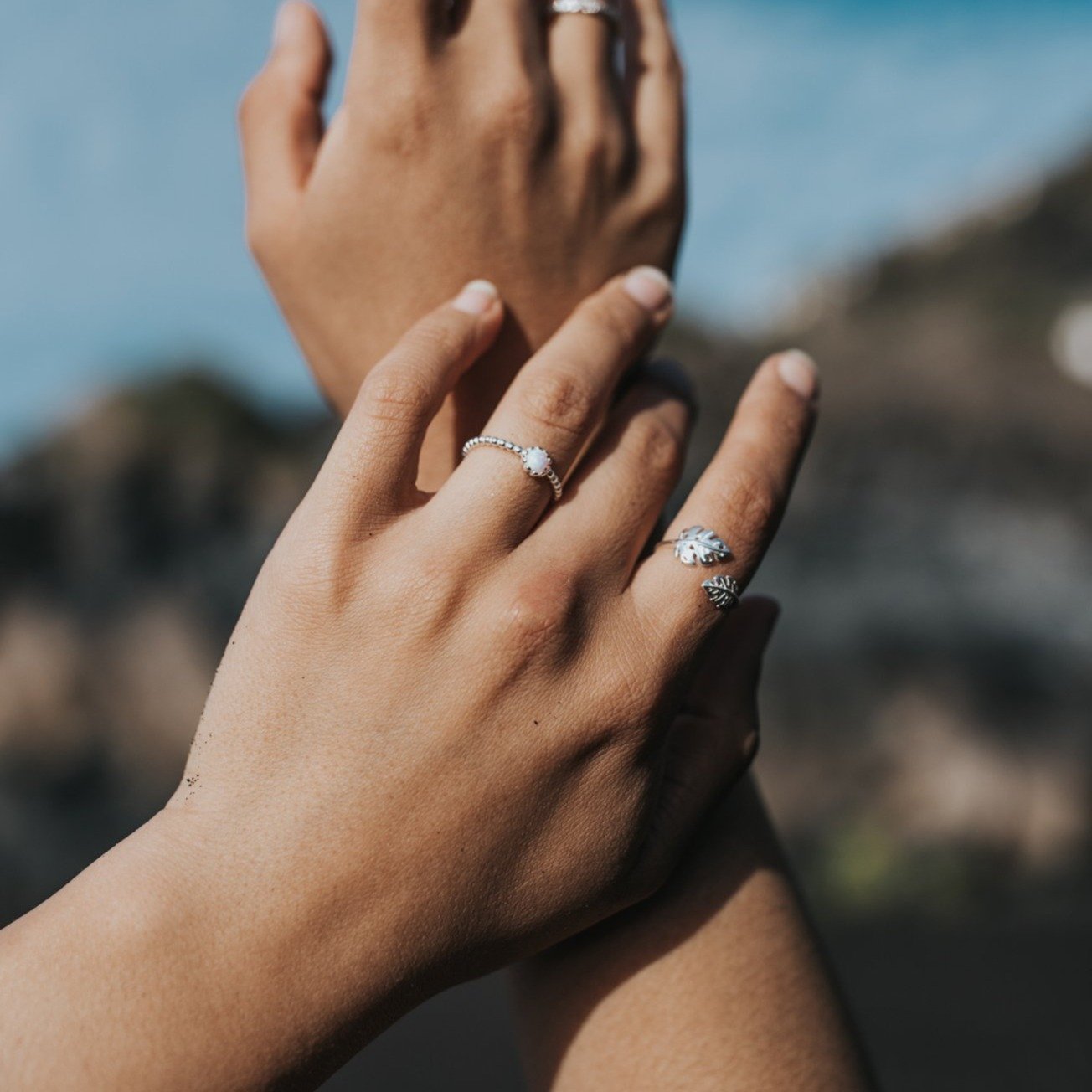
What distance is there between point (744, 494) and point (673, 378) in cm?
25

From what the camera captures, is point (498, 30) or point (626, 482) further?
point (498, 30)

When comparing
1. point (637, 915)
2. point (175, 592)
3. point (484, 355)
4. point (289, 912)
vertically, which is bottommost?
point (175, 592)

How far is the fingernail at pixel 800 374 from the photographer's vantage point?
1174 millimetres

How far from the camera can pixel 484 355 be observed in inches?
46.4

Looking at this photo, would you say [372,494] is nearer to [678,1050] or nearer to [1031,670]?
[678,1050]

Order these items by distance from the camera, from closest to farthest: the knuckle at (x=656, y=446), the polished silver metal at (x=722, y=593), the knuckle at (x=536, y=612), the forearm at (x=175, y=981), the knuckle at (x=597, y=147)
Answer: the forearm at (x=175, y=981), the knuckle at (x=536, y=612), the polished silver metal at (x=722, y=593), the knuckle at (x=656, y=446), the knuckle at (x=597, y=147)

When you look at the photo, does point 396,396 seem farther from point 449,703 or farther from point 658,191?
point 658,191

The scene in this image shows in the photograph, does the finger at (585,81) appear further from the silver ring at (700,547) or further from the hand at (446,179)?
the silver ring at (700,547)

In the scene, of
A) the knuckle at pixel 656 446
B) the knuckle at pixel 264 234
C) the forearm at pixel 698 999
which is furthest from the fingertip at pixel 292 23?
the forearm at pixel 698 999

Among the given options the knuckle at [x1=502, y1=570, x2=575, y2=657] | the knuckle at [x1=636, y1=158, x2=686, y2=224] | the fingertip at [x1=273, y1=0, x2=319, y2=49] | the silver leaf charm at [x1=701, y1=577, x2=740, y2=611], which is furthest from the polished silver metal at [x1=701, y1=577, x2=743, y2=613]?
the fingertip at [x1=273, y1=0, x2=319, y2=49]

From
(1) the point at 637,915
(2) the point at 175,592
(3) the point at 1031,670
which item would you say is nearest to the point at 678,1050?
(1) the point at 637,915

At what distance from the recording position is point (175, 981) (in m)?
0.74

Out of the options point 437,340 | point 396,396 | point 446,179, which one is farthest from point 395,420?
point 446,179

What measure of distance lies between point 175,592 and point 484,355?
3.86m
